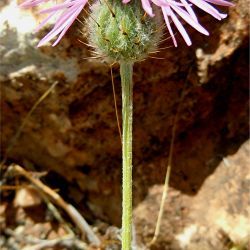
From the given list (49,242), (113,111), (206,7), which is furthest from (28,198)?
(206,7)

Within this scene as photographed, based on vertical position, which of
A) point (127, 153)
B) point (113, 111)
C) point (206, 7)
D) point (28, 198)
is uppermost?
point (206, 7)

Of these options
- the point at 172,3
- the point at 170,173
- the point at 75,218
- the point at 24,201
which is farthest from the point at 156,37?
the point at 24,201

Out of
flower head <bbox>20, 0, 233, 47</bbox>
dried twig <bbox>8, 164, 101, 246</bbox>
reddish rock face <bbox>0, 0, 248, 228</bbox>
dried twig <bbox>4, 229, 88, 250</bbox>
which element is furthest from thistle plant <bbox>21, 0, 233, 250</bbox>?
dried twig <bbox>4, 229, 88, 250</bbox>

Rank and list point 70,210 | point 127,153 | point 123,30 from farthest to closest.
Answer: point 70,210, point 127,153, point 123,30

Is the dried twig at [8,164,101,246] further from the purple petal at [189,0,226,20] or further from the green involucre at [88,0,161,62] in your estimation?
the purple petal at [189,0,226,20]

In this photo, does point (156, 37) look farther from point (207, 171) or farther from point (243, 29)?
point (207, 171)

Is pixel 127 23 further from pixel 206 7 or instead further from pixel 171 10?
pixel 206 7
